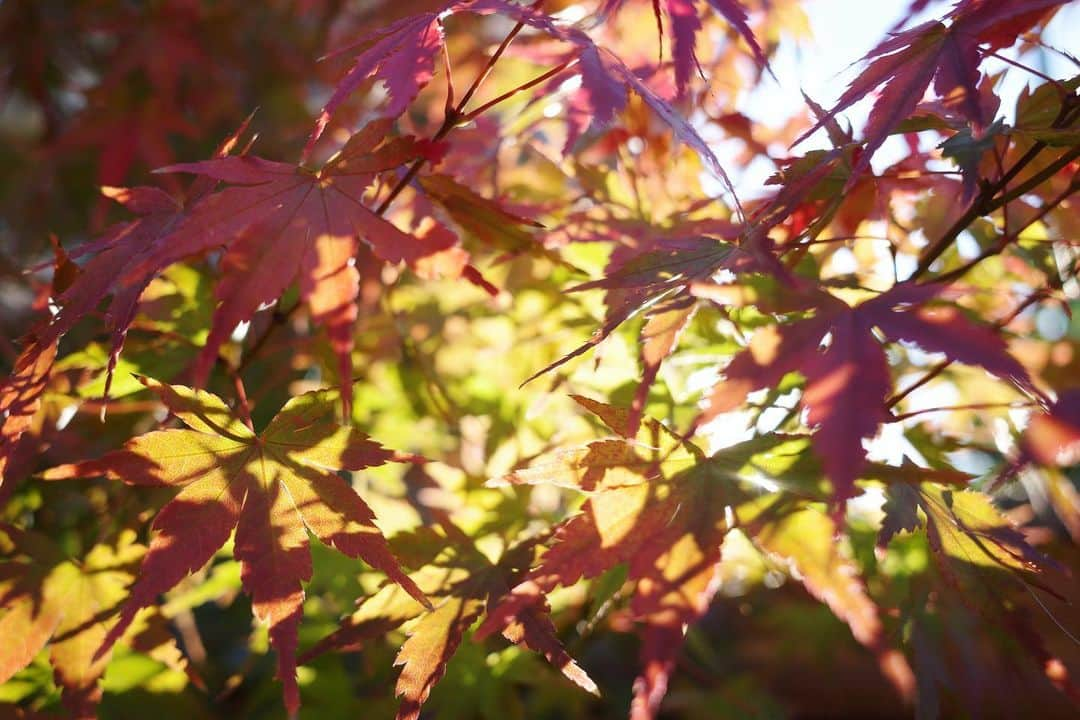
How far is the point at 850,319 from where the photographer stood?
49 centimetres

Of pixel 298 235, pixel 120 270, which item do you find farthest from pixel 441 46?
pixel 120 270

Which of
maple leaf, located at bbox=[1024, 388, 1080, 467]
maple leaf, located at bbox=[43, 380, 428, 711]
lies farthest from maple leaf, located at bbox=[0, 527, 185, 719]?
maple leaf, located at bbox=[1024, 388, 1080, 467]

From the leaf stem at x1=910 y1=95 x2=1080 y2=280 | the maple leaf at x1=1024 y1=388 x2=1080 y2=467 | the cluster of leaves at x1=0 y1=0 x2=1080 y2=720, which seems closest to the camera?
the maple leaf at x1=1024 y1=388 x2=1080 y2=467

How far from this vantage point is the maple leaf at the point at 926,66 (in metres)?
0.58

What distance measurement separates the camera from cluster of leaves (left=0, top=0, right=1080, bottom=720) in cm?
52

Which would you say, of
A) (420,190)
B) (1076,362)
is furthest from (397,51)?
(1076,362)

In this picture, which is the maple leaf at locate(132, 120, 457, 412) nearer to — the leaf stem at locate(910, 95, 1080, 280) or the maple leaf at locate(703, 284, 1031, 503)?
the maple leaf at locate(703, 284, 1031, 503)

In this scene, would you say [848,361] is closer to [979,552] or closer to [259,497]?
[979,552]

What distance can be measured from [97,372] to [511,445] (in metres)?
0.45

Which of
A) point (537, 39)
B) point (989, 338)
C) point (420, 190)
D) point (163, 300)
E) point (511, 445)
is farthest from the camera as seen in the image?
point (537, 39)

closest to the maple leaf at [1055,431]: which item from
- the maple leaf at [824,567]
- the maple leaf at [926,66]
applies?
the maple leaf at [824,567]

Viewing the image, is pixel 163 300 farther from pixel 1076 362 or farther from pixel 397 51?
pixel 1076 362

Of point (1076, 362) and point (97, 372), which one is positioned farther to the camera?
point (1076, 362)

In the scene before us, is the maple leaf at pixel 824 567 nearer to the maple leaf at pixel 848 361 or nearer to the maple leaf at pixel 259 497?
the maple leaf at pixel 848 361
